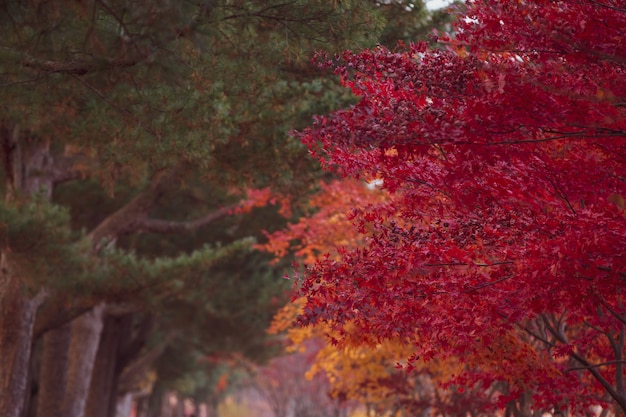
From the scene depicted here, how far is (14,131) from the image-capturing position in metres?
13.4

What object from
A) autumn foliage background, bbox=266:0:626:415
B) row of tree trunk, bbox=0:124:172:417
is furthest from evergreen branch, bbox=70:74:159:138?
autumn foliage background, bbox=266:0:626:415

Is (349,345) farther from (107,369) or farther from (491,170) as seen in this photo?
(107,369)

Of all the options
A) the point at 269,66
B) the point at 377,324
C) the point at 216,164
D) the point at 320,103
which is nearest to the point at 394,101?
the point at 377,324

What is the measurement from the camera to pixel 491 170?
675 centimetres

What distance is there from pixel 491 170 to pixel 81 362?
46.8 feet

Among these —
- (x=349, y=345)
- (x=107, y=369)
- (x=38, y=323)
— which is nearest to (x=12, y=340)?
(x=38, y=323)

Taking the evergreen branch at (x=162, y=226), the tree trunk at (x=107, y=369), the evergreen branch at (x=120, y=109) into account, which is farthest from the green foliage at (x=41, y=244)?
the tree trunk at (x=107, y=369)

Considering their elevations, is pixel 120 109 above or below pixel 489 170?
above

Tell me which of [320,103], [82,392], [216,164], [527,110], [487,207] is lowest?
[82,392]

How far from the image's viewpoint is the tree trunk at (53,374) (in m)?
17.8

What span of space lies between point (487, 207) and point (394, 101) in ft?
4.59

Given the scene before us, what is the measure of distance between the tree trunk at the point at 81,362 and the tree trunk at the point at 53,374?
203 millimetres

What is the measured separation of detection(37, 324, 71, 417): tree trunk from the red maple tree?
12.3m

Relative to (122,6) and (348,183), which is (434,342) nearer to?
(122,6)
